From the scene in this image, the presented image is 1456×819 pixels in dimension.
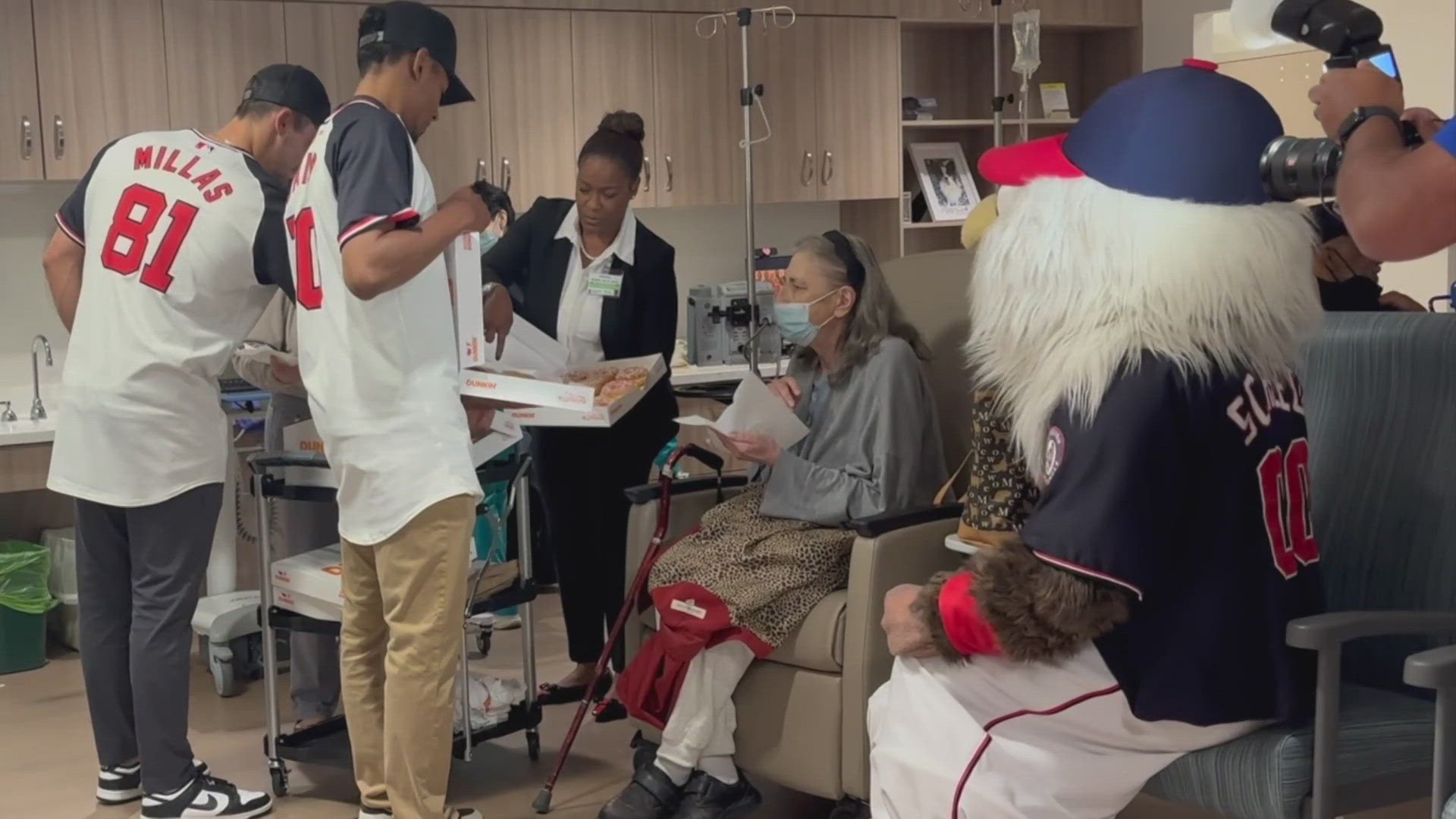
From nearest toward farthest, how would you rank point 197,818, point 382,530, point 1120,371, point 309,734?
point 1120,371
point 382,530
point 197,818
point 309,734

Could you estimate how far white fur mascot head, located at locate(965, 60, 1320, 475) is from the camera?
189 cm

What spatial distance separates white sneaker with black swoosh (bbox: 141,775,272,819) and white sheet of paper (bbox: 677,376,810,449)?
120 centimetres

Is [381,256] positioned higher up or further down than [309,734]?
higher up

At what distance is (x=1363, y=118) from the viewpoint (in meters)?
1.68

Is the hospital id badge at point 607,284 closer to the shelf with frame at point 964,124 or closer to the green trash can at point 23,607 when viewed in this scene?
the green trash can at point 23,607

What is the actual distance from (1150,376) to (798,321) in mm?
1326

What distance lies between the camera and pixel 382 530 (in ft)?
8.69

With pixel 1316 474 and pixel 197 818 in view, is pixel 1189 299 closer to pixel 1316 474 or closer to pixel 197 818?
pixel 1316 474

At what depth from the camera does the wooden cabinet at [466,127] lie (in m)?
4.86

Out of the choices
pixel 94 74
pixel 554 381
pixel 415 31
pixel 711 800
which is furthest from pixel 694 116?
pixel 711 800

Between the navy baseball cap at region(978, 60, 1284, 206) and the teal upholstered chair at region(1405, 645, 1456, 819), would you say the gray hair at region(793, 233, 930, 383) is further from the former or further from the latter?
the teal upholstered chair at region(1405, 645, 1456, 819)

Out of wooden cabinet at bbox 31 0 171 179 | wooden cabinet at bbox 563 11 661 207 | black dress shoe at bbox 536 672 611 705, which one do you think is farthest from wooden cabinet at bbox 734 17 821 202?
black dress shoe at bbox 536 672 611 705

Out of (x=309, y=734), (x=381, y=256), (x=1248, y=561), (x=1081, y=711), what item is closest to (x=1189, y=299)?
(x=1248, y=561)

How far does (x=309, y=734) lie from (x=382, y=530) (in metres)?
0.88
